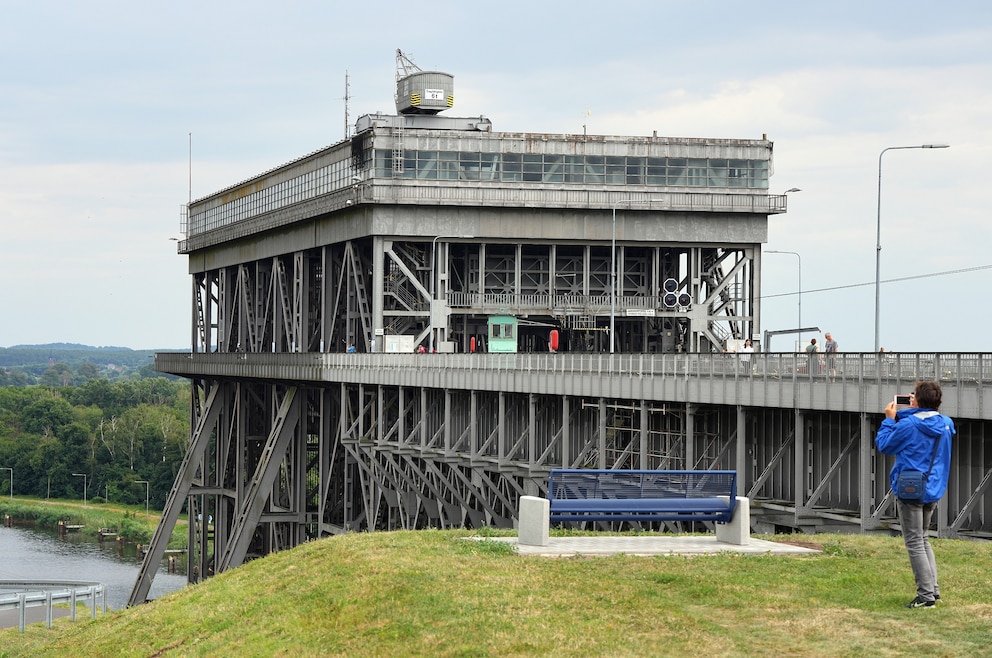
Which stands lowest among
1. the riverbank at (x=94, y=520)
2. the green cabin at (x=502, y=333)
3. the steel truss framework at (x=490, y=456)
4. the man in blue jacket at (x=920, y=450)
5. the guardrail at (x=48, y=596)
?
the riverbank at (x=94, y=520)

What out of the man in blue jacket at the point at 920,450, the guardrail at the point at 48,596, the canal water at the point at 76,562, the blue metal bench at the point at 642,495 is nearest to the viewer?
the man in blue jacket at the point at 920,450

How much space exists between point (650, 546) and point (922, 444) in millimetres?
6720

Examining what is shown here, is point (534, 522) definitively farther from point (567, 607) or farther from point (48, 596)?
point (48, 596)

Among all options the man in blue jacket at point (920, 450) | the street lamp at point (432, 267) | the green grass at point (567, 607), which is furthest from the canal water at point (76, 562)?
the man in blue jacket at point (920, 450)

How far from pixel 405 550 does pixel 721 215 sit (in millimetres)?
55031

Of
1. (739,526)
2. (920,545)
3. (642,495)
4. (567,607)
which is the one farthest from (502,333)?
(920,545)

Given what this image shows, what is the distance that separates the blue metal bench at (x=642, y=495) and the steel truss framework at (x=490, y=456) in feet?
17.9

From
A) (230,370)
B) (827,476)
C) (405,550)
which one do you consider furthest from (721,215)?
(405,550)

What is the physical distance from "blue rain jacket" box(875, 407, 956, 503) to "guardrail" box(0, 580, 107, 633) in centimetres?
3184

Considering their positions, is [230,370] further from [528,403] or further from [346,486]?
[528,403]

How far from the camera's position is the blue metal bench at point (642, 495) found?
2250cm

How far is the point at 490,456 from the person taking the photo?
4934 centimetres

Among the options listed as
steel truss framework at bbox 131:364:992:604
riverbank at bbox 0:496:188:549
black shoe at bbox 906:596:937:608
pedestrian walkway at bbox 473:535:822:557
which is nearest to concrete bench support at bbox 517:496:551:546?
pedestrian walkway at bbox 473:535:822:557

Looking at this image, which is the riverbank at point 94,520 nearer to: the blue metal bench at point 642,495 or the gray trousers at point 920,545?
the blue metal bench at point 642,495
